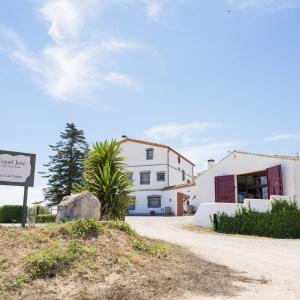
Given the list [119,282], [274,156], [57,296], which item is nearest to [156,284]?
[119,282]

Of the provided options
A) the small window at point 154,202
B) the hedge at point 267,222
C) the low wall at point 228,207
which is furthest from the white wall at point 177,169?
the hedge at point 267,222

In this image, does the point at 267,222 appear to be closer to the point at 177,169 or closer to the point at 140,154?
the point at 140,154

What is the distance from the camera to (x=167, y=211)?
1716 inches

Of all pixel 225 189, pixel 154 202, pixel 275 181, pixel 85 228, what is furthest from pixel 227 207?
pixel 154 202

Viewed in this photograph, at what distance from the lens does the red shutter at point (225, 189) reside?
29.8 m

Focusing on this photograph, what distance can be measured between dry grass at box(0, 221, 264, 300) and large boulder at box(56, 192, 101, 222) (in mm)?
956

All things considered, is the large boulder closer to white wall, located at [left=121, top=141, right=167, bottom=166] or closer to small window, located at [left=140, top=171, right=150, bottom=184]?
white wall, located at [left=121, top=141, right=167, bottom=166]

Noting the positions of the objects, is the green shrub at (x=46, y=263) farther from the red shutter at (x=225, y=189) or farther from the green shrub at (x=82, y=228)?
the red shutter at (x=225, y=189)

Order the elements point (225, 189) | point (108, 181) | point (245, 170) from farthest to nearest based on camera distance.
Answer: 1. point (225, 189)
2. point (245, 170)
3. point (108, 181)

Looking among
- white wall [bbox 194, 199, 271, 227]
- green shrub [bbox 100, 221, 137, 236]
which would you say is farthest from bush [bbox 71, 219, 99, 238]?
white wall [bbox 194, 199, 271, 227]

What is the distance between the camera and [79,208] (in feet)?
38.0

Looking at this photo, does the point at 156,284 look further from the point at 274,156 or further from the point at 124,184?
the point at 274,156

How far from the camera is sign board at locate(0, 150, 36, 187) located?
1193cm

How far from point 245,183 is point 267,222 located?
9.92 m
